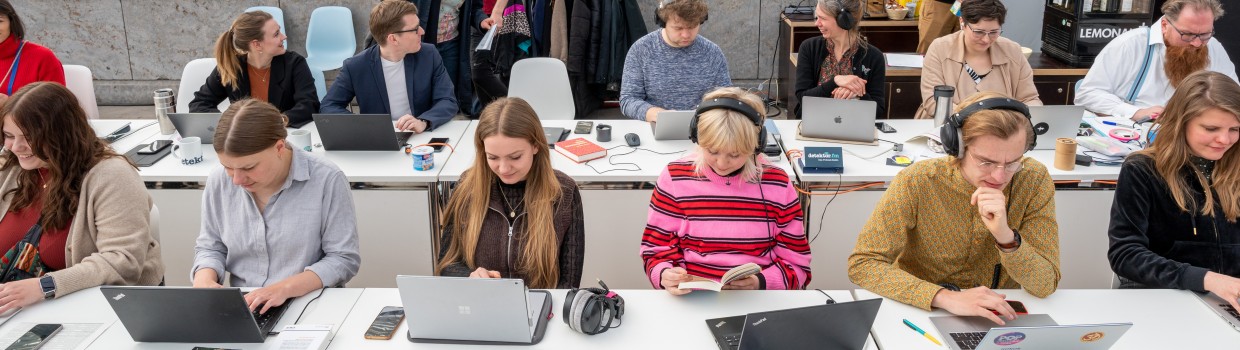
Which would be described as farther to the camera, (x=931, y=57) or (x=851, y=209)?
(x=931, y=57)

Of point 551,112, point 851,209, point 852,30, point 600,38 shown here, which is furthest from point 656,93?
point 600,38

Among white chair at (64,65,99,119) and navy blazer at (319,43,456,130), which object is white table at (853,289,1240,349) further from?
white chair at (64,65,99,119)

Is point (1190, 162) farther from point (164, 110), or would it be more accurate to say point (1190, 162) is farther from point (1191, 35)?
point (164, 110)

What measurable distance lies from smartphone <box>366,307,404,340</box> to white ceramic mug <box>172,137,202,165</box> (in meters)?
1.68

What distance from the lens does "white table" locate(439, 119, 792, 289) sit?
3395mm

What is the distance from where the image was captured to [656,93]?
4.32 metres

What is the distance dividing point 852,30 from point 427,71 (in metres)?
2.03

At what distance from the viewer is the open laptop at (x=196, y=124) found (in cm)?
362

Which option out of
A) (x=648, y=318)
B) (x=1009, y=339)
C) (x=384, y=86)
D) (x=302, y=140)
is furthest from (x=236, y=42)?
(x=1009, y=339)

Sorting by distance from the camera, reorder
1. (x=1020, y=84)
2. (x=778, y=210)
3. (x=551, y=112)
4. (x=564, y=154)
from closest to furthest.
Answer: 1. (x=778, y=210)
2. (x=564, y=154)
3. (x=1020, y=84)
4. (x=551, y=112)

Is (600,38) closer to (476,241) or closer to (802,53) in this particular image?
(802,53)

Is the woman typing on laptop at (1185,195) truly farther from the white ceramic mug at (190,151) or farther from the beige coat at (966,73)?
the white ceramic mug at (190,151)

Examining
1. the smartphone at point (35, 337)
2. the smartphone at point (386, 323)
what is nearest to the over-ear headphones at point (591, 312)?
the smartphone at point (386, 323)

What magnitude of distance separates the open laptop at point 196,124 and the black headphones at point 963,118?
2775mm
